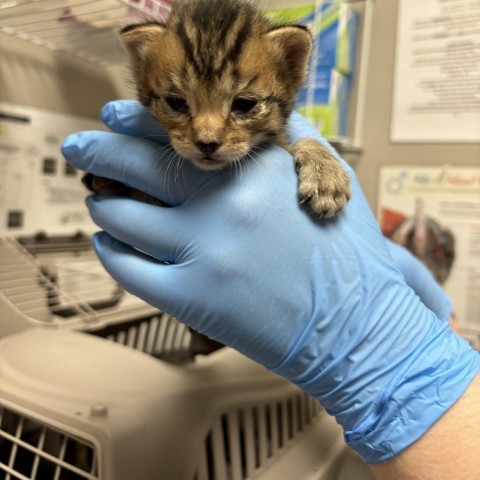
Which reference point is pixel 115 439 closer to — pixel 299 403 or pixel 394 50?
pixel 299 403

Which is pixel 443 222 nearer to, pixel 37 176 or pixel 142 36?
pixel 142 36

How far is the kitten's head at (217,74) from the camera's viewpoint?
2.25 feet

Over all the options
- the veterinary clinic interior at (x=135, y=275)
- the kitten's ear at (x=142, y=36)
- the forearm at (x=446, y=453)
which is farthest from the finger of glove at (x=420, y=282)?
the kitten's ear at (x=142, y=36)

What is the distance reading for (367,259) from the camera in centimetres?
81

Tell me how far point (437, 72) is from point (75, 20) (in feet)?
3.17

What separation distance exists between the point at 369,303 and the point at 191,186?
0.34 metres

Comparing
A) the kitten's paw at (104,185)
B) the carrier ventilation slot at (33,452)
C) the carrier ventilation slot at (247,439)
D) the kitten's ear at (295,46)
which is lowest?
the carrier ventilation slot at (33,452)

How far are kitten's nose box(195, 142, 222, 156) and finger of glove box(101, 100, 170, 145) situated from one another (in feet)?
0.47

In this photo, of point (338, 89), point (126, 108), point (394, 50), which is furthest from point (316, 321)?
point (394, 50)

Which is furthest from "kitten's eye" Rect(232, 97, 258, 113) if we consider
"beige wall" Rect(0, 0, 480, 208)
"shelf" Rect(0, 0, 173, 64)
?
"beige wall" Rect(0, 0, 480, 208)

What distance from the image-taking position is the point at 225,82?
2.24 ft

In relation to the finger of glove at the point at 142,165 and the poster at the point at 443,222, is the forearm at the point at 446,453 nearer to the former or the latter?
the finger of glove at the point at 142,165

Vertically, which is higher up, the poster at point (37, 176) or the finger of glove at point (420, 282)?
the poster at point (37, 176)

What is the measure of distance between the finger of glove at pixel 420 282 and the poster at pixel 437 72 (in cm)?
43
